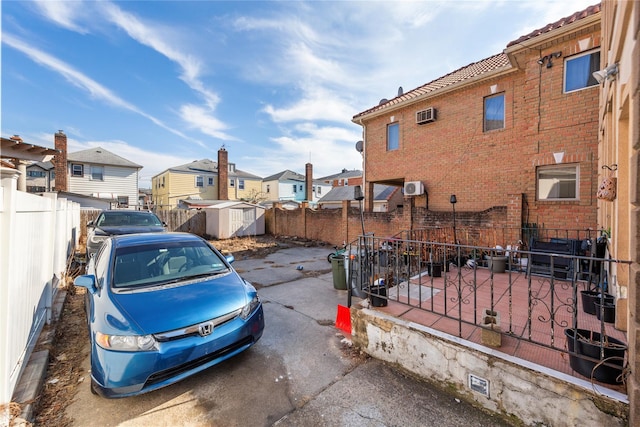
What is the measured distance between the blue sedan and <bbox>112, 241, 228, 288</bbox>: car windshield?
1 cm

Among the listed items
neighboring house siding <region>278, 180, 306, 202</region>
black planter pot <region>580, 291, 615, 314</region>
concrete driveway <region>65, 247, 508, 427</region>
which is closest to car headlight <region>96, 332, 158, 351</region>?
concrete driveway <region>65, 247, 508, 427</region>

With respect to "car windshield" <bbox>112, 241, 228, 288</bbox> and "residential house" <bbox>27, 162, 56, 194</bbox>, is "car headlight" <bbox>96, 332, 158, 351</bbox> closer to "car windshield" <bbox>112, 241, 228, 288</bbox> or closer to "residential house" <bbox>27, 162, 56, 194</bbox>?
"car windshield" <bbox>112, 241, 228, 288</bbox>

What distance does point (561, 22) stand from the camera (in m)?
6.86

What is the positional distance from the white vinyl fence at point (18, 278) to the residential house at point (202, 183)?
24.8 m

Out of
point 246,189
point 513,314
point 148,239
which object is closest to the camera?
point 513,314

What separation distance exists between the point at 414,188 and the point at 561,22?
5.95m

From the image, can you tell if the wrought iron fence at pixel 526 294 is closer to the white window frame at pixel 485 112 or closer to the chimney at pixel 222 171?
the white window frame at pixel 485 112

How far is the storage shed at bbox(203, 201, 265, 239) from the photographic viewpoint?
1477cm

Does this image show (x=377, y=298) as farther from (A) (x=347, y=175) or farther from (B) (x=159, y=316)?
(A) (x=347, y=175)

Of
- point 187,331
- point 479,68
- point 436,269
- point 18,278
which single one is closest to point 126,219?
point 18,278

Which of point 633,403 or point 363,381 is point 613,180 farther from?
point 363,381

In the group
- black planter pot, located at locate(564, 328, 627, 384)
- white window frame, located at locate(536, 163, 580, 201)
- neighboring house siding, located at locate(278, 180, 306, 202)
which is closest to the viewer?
black planter pot, located at locate(564, 328, 627, 384)

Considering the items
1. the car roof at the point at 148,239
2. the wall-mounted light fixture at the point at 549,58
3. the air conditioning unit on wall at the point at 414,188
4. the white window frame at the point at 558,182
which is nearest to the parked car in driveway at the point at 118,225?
the car roof at the point at 148,239

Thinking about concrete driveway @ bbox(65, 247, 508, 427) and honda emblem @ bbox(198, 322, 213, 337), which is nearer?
concrete driveway @ bbox(65, 247, 508, 427)
